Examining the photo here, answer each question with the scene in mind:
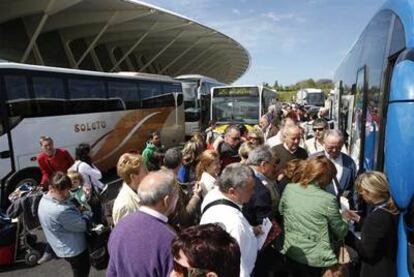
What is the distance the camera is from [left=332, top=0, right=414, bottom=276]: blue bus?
3.26 m

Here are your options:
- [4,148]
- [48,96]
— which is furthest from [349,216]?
[48,96]

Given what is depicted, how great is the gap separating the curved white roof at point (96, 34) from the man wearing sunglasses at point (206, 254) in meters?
27.6

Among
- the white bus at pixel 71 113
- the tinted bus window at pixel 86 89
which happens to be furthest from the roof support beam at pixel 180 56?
the tinted bus window at pixel 86 89

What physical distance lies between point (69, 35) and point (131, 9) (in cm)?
711

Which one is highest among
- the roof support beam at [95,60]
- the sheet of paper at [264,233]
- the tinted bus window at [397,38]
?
the roof support beam at [95,60]

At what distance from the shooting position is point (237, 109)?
656 inches

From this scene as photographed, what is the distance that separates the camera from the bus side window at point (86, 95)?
11172 millimetres

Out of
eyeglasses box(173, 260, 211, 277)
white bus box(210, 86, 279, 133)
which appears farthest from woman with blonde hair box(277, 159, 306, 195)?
white bus box(210, 86, 279, 133)

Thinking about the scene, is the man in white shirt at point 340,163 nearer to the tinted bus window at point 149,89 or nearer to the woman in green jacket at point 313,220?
the woman in green jacket at point 313,220

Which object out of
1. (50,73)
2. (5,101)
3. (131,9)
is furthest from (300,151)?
(131,9)

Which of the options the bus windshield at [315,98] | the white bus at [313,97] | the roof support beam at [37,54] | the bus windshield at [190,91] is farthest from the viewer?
the bus windshield at [315,98]

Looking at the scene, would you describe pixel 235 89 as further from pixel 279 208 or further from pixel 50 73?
pixel 279 208

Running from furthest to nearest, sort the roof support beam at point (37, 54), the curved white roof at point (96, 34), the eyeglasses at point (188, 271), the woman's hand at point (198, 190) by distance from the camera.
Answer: the roof support beam at point (37, 54) → the curved white roof at point (96, 34) → the woman's hand at point (198, 190) → the eyeglasses at point (188, 271)

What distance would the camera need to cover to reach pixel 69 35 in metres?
34.4
